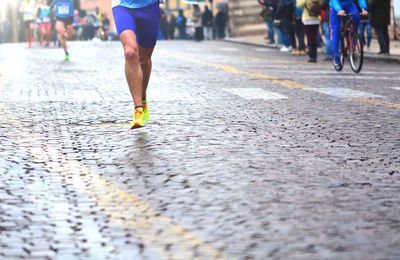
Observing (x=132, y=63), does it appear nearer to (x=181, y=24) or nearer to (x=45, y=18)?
(x=45, y=18)

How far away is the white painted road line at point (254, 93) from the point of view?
12.8 m

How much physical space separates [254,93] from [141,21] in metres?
3.88

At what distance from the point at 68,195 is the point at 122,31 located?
3.78m

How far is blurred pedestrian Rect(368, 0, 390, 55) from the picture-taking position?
2339 cm

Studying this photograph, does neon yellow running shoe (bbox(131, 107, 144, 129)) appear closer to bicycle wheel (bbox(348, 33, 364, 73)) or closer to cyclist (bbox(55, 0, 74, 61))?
bicycle wheel (bbox(348, 33, 364, 73))

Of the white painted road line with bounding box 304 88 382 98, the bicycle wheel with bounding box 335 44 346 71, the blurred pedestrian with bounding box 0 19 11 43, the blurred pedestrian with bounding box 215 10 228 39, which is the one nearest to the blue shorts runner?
the white painted road line with bounding box 304 88 382 98

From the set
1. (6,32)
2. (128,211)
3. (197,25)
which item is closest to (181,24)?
(197,25)

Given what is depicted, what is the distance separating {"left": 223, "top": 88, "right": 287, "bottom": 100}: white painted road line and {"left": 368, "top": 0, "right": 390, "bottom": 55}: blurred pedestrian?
984 cm

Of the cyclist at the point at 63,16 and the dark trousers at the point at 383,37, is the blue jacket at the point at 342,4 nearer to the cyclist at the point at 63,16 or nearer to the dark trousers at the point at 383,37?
the dark trousers at the point at 383,37

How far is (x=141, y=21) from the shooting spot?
9.77m

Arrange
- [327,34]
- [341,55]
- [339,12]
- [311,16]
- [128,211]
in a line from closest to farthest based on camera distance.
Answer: [128,211] < [339,12] < [341,55] < [311,16] < [327,34]

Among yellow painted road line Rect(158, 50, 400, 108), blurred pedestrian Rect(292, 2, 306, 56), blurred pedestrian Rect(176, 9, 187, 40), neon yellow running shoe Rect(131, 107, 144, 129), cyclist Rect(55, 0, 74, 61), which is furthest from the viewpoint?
blurred pedestrian Rect(176, 9, 187, 40)

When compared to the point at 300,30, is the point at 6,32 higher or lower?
lower

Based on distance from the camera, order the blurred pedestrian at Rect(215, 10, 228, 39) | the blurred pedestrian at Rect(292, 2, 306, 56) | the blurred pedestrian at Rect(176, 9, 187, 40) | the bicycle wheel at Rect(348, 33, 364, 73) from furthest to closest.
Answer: the blurred pedestrian at Rect(176, 9, 187, 40), the blurred pedestrian at Rect(215, 10, 228, 39), the blurred pedestrian at Rect(292, 2, 306, 56), the bicycle wheel at Rect(348, 33, 364, 73)
